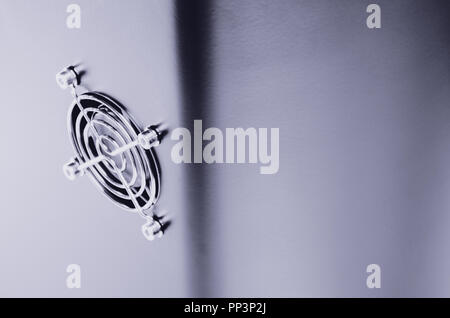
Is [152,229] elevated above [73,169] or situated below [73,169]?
below

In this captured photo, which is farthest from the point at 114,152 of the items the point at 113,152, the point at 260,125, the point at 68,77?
the point at 260,125

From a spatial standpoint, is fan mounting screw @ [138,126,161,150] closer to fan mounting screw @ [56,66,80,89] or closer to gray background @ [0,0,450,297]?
gray background @ [0,0,450,297]

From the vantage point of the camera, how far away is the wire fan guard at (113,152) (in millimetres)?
938

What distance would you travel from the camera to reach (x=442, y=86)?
862 mm

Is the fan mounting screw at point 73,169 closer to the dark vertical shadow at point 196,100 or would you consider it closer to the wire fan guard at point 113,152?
the wire fan guard at point 113,152

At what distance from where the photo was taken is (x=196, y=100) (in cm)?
92

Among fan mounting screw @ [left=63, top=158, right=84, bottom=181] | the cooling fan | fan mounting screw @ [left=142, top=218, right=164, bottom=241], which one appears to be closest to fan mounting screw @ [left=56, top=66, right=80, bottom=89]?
the cooling fan

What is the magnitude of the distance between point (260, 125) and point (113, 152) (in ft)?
0.93

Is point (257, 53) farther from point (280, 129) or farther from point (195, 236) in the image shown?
point (195, 236)

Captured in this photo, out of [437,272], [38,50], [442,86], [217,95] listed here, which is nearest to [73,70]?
[38,50]

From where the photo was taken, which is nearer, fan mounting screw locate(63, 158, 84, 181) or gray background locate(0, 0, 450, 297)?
gray background locate(0, 0, 450, 297)

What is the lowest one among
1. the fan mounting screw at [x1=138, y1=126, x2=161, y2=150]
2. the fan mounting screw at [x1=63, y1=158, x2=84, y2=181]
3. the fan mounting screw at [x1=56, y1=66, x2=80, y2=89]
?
the fan mounting screw at [x1=63, y1=158, x2=84, y2=181]

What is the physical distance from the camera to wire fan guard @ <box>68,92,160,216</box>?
0.94m

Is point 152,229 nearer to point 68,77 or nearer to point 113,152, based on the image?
point 113,152
